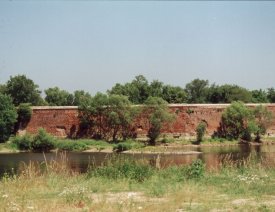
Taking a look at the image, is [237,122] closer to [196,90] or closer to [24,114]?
[24,114]

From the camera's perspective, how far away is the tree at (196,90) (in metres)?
79.1

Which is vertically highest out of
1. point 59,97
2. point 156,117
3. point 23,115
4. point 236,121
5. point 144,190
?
point 59,97

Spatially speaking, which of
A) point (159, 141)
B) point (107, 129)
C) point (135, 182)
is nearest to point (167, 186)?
point (135, 182)

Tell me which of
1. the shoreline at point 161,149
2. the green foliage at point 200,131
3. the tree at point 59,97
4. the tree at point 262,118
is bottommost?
the shoreline at point 161,149

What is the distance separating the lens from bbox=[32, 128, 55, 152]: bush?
44.5 m

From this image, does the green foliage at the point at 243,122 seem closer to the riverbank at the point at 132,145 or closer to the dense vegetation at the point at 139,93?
the riverbank at the point at 132,145

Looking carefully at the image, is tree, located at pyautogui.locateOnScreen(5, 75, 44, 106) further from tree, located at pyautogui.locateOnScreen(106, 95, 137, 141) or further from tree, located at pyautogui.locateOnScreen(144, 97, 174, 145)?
tree, located at pyautogui.locateOnScreen(144, 97, 174, 145)

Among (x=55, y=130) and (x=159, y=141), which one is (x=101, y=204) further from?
(x=55, y=130)

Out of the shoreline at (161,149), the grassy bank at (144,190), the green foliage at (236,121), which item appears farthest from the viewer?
the green foliage at (236,121)

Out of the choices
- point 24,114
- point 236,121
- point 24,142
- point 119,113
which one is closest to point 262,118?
point 236,121

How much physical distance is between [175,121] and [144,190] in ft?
128

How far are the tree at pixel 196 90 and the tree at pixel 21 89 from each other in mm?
28165

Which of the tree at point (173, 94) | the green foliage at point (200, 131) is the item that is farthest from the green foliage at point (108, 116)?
the tree at point (173, 94)

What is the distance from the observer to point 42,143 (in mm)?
44531
